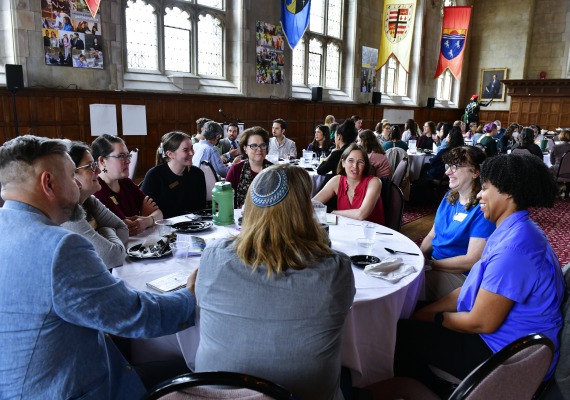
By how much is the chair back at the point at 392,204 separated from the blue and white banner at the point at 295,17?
19.7 feet

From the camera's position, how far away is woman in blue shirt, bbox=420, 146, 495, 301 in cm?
246

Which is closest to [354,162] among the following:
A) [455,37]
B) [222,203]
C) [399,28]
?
[222,203]

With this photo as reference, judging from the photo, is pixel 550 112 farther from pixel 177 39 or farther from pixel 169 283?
pixel 169 283

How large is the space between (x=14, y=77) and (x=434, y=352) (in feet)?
22.5

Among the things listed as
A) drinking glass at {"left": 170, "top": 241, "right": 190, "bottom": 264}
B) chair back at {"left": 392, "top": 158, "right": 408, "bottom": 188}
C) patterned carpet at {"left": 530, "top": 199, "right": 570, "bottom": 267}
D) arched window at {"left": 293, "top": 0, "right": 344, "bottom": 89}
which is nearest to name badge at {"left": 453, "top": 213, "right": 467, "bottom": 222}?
drinking glass at {"left": 170, "top": 241, "right": 190, "bottom": 264}

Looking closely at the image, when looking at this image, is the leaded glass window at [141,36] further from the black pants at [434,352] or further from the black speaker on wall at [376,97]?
the black pants at [434,352]

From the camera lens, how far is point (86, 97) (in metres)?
7.56

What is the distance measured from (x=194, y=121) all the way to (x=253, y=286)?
341 inches

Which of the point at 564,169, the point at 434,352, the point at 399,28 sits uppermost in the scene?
the point at 399,28

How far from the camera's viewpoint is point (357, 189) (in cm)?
333

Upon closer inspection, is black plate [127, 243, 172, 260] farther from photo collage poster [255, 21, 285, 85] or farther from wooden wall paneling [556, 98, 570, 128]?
wooden wall paneling [556, 98, 570, 128]

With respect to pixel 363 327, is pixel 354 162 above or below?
above

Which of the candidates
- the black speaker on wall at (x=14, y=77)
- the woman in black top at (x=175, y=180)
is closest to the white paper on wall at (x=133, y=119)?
the black speaker on wall at (x=14, y=77)


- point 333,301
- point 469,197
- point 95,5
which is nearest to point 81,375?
point 333,301
